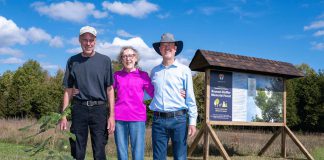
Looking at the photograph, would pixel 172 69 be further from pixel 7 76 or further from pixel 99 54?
pixel 7 76

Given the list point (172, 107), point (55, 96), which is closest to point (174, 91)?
point (172, 107)

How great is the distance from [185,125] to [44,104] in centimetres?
2495

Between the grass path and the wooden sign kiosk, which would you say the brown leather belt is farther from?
the wooden sign kiosk

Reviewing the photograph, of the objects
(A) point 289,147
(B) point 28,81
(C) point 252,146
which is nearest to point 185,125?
(C) point 252,146

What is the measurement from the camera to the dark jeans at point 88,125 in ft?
13.7

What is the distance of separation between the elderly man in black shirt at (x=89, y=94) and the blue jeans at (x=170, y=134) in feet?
1.70

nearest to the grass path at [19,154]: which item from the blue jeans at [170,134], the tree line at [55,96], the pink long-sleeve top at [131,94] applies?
the pink long-sleeve top at [131,94]

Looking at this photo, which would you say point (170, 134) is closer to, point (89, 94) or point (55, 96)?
point (89, 94)

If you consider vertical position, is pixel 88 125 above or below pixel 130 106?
below

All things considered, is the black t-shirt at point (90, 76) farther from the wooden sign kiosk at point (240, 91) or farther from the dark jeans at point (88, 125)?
the wooden sign kiosk at point (240, 91)

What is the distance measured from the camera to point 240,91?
362 inches

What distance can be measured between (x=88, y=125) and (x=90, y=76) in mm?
555

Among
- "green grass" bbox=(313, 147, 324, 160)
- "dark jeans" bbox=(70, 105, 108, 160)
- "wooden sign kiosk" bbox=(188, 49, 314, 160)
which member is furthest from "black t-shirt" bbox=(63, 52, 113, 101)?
"green grass" bbox=(313, 147, 324, 160)

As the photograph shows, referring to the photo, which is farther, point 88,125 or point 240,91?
point 240,91
